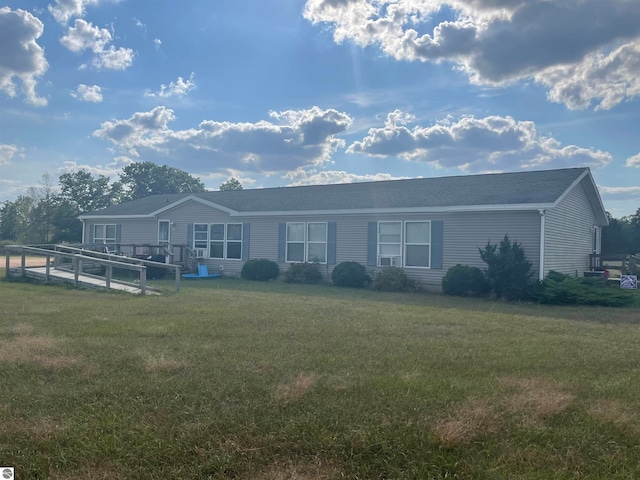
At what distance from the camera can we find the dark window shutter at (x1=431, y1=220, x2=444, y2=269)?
50.6 feet

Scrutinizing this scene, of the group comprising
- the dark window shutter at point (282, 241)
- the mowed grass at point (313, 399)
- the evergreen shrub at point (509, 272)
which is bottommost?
the mowed grass at point (313, 399)

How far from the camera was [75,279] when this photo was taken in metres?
14.4

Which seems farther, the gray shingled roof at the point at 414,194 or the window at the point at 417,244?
the window at the point at 417,244

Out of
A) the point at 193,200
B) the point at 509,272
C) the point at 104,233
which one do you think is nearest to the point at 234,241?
the point at 193,200

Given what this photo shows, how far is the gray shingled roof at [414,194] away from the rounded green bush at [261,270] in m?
1.92

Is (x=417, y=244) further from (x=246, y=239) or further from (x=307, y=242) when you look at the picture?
(x=246, y=239)

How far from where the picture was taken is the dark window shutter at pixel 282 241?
1853cm

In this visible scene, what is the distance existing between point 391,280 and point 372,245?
1.76 meters

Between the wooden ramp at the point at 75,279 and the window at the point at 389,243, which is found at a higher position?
the window at the point at 389,243

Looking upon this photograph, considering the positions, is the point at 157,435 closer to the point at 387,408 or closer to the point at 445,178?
the point at 387,408

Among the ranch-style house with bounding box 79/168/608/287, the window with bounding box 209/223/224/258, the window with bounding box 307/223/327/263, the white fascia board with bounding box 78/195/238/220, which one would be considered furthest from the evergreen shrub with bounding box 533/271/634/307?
the window with bounding box 209/223/224/258

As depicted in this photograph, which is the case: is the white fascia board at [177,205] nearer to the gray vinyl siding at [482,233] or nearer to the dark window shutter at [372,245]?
the dark window shutter at [372,245]

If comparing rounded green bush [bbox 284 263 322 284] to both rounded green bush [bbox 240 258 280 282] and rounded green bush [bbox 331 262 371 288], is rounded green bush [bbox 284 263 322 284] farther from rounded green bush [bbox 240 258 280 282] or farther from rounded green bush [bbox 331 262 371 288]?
rounded green bush [bbox 331 262 371 288]

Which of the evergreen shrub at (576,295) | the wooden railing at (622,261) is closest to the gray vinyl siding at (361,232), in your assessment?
the evergreen shrub at (576,295)
